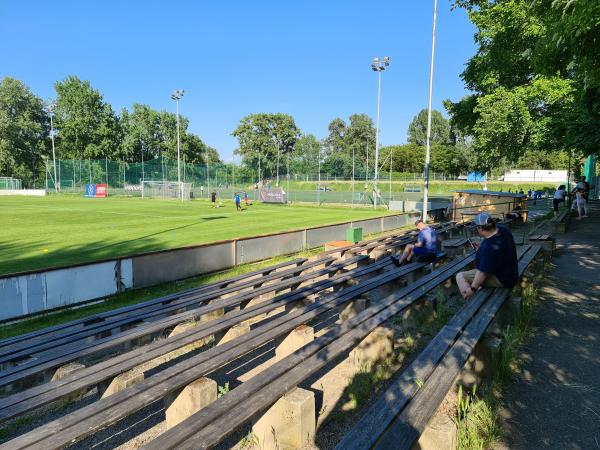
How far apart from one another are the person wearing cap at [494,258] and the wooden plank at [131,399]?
2.07m

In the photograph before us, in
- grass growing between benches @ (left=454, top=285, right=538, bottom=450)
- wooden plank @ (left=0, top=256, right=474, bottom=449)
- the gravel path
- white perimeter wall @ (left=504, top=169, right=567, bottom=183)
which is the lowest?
the gravel path

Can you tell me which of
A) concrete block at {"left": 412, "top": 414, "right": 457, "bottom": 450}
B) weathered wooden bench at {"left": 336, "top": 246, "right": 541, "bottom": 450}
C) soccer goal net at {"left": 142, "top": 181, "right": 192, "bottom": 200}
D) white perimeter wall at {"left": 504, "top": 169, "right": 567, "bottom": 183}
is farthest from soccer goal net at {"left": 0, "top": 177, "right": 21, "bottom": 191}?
white perimeter wall at {"left": 504, "top": 169, "right": 567, "bottom": 183}

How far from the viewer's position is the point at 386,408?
266 centimetres

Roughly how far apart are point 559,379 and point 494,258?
1.55m

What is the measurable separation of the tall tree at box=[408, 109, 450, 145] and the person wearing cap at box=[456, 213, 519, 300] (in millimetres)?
113946

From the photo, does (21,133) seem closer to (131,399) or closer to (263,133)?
(263,133)

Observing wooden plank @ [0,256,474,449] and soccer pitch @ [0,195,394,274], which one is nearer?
wooden plank @ [0,256,474,449]

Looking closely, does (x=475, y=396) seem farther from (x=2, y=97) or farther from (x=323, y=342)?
(x=2, y=97)

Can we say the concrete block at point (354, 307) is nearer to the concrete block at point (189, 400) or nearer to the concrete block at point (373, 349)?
the concrete block at point (373, 349)

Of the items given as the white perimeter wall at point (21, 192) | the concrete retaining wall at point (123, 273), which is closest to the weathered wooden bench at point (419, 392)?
the concrete retaining wall at point (123, 273)

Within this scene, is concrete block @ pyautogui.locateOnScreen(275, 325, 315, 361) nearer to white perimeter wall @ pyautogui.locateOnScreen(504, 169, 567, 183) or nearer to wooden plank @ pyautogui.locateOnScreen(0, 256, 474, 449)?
wooden plank @ pyautogui.locateOnScreen(0, 256, 474, 449)

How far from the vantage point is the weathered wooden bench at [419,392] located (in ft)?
7.78

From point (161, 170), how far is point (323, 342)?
185 ft

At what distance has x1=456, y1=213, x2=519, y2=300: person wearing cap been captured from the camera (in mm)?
5074
